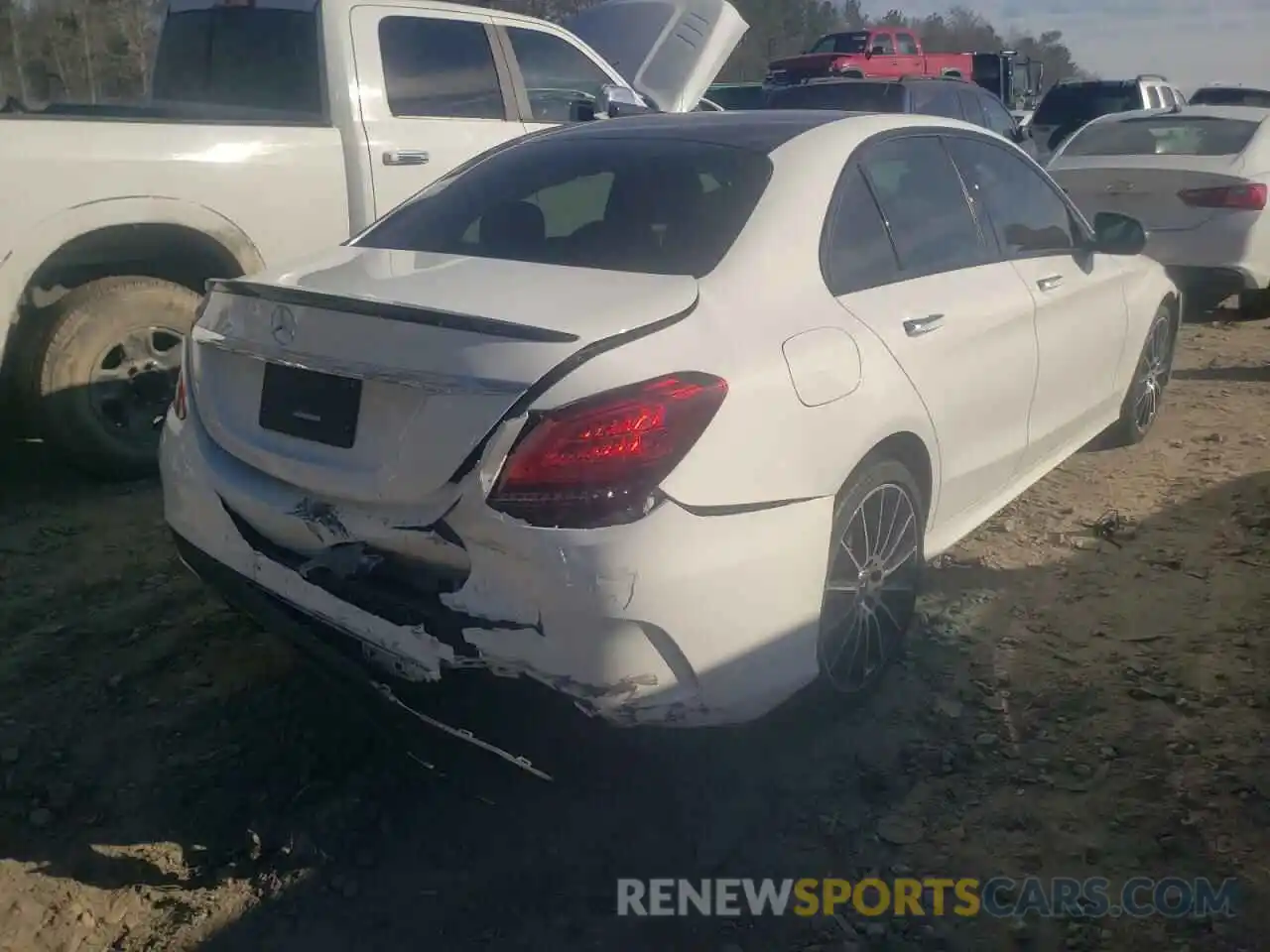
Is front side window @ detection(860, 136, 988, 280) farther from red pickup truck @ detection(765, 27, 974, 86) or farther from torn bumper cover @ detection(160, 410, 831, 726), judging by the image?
red pickup truck @ detection(765, 27, 974, 86)

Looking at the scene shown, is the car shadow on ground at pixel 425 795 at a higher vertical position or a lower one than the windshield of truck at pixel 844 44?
lower

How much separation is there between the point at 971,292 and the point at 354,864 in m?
2.38

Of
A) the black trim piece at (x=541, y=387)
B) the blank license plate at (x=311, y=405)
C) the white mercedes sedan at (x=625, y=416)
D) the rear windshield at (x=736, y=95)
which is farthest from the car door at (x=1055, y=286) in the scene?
the rear windshield at (x=736, y=95)

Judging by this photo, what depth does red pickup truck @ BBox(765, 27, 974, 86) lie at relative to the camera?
21812 millimetres

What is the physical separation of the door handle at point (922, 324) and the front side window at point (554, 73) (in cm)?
351

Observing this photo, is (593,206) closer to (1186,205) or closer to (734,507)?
(734,507)

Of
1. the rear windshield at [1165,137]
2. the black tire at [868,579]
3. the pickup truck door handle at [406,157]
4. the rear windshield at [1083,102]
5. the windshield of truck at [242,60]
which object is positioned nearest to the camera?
the black tire at [868,579]

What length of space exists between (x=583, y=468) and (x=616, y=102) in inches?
169

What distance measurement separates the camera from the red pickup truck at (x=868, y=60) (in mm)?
21812

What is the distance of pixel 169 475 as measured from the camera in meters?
3.09

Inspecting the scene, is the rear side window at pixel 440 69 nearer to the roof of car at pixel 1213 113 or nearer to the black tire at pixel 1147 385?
the black tire at pixel 1147 385

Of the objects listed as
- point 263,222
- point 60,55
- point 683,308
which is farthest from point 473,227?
point 60,55

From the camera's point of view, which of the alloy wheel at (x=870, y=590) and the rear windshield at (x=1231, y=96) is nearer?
the alloy wheel at (x=870, y=590)

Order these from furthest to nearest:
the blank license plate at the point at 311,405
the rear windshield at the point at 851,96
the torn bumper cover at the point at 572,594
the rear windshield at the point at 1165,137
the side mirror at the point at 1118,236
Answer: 1. the rear windshield at the point at 851,96
2. the rear windshield at the point at 1165,137
3. the side mirror at the point at 1118,236
4. the blank license plate at the point at 311,405
5. the torn bumper cover at the point at 572,594
